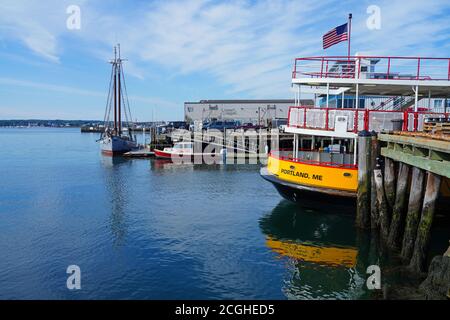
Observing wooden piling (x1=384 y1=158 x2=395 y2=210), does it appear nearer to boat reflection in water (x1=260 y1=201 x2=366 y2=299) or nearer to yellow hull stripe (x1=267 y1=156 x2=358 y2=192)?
yellow hull stripe (x1=267 y1=156 x2=358 y2=192)

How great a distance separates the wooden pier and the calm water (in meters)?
1.05

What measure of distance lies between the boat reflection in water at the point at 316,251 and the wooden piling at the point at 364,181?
80 centimetres

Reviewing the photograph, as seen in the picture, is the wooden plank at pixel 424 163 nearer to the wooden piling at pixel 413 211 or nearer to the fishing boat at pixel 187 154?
the wooden piling at pixel 413 211

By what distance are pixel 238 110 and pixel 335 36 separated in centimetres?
8420

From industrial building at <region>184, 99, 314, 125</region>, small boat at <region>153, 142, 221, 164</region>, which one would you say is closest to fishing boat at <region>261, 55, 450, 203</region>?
small boat at <region>153, 142, 221, 164</region>

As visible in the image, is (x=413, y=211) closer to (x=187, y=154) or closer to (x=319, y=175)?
(x=319, y=175)

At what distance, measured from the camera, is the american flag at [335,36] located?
1942 cm

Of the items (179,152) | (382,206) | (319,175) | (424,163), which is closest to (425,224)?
(424,163)

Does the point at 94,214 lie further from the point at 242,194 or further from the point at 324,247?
the point at 324,247

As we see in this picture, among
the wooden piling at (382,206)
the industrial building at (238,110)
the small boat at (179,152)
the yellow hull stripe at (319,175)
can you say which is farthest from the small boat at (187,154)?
the industrial building at (238,110)

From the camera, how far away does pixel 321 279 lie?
1242 cm

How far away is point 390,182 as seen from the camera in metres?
15.4

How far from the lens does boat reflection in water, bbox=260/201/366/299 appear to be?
11.7m
